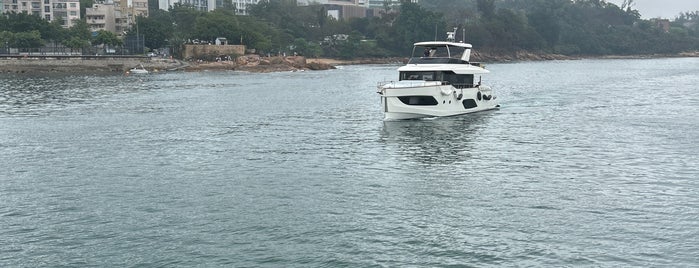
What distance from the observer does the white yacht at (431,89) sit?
52.3m

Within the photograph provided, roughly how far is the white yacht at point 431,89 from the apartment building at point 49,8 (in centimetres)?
14191

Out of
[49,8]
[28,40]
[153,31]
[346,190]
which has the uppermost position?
[49,8]

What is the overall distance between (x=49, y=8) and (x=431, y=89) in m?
150

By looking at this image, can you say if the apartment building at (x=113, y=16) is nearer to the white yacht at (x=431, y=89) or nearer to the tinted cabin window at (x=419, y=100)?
the white yacht at (x=431, y=89)

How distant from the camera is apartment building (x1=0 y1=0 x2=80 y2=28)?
565 ft

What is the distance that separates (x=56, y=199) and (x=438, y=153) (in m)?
21.2

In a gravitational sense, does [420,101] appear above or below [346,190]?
above

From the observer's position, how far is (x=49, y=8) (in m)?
173

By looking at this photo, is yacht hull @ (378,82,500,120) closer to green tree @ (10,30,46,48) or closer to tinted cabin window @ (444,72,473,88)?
tinted cabin window @ (444,72,473,88)

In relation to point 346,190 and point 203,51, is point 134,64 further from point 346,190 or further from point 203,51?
point 346,190

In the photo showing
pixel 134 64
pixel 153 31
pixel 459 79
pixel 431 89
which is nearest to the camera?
pixel 431 89

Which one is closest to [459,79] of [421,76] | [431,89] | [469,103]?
[469,103]

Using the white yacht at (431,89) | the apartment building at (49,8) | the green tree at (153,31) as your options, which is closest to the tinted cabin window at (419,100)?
the white yacht at (431,89)

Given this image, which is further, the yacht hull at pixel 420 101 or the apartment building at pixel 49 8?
the apartment building at pixel 49 8
